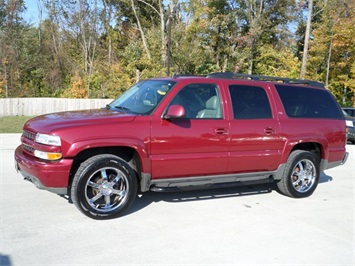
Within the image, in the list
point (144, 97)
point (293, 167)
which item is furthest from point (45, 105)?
point (293, 167)

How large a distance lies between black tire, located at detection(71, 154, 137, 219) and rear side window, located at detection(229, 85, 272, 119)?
188 centimetres

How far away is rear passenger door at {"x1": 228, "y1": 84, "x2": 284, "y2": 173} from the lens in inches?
204

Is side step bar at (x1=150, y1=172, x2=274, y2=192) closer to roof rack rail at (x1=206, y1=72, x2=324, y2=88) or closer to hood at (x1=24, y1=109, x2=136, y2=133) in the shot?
hood at (x1=24, y1=109, x2=136, y2=133)

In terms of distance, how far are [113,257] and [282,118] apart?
348 centimetres

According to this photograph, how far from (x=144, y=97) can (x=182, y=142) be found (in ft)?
3.19

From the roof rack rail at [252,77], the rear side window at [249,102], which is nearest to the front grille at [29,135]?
the roof rack rail at [252,77]

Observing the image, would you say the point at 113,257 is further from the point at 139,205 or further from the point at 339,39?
the point at 339,39

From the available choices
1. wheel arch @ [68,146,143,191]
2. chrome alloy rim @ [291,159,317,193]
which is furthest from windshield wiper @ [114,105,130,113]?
chrome alloy rim @ [291,159,317,193]

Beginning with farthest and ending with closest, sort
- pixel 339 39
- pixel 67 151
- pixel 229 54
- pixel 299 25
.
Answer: pixel 299 25
pixel 229 54
pixel 339 39
pixel 67 151

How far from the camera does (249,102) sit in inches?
213

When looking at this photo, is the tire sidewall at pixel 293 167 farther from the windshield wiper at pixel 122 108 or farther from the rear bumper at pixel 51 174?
the rear bumper at pixel 51 174

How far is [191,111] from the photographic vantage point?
494 cm

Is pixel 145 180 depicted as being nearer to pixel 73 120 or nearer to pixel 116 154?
pixel 116 154

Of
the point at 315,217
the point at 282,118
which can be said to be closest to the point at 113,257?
the point at 315,217
